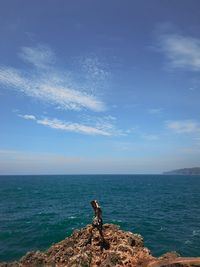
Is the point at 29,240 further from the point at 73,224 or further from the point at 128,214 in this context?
the point at 128,214

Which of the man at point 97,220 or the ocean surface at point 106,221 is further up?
the man at point 97,220

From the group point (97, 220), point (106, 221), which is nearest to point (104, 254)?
point (97, 220)

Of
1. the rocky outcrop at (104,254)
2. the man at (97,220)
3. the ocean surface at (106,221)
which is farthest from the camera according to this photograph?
the ocean surface at (106,221)

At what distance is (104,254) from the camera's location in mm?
28000

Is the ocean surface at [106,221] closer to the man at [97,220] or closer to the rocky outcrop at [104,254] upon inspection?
the rocky outcrop at [104,254]

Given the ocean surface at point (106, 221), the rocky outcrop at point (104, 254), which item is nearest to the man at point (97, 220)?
the rocky outcrop at point (104, 254)

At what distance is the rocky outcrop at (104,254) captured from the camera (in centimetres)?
2552

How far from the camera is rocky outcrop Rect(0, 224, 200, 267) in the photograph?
1005 inches

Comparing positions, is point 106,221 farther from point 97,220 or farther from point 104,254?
point 104,254

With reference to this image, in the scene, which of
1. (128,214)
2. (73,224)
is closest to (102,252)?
(73,224)

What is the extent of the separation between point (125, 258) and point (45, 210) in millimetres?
62911

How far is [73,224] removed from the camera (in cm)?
6531

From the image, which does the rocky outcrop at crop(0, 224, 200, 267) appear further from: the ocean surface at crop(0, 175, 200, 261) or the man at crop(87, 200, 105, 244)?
the ocean surface at crop(0, 175, 200, 261)

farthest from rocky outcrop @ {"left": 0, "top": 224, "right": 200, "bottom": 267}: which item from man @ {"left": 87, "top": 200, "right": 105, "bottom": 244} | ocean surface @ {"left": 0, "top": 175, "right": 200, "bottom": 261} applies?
ocean surface @ {"left": 0, "top": 175, "right": 200, "bottom": 261}
